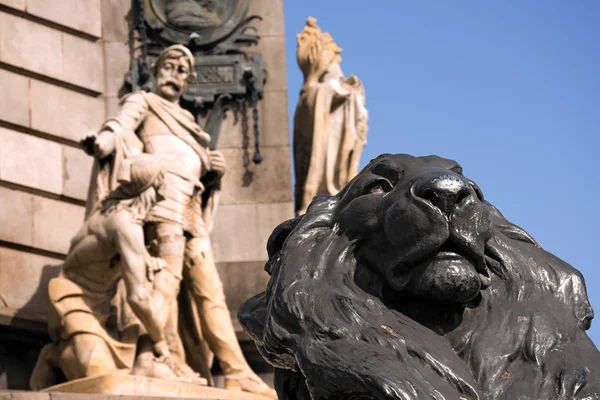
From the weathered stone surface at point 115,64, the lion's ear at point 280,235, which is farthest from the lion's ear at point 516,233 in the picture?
the weathered stone surface at point 115,64

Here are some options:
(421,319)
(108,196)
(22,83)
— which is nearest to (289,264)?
(421,319)

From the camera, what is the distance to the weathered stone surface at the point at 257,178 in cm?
1491

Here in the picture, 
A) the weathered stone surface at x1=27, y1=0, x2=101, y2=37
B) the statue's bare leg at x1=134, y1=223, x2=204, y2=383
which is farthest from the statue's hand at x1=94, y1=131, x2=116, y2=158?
the weathered stone surface at x1=27, y1=0, x2=101, y2=37

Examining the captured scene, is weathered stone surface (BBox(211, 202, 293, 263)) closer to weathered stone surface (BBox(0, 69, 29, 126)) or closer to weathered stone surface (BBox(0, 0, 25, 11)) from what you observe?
weathered stone surface (BBox(0, 69, 29, 126))

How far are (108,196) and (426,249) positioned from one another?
31.8ft

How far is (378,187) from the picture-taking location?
2938 mm

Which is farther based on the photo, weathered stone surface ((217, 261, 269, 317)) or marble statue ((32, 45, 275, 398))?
weathered stone surface ((217, 261, 269, 317))

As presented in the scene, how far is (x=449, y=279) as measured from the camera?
9.04 ft

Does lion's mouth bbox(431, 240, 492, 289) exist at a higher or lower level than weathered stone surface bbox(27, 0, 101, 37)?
lower

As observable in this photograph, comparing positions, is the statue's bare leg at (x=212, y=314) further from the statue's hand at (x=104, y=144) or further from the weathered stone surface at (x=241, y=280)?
the weathered stone surface at (x=241, y=280)

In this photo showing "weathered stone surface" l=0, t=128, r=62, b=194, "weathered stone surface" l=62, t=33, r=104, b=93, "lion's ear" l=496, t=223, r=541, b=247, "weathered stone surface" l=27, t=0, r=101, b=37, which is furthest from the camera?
"weathered stone surface" l=62, t=33, r=104, b=93

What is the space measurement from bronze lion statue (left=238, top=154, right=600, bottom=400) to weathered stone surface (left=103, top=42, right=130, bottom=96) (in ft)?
39.4

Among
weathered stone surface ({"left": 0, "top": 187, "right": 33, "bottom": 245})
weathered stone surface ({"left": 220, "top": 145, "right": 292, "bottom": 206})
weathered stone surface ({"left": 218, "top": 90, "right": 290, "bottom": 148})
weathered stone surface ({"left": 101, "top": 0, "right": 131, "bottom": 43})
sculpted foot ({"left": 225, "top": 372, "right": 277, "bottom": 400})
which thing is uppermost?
weathered stone surface ({"left": 101, "top": 0, "right": 131, "bottom": 43})

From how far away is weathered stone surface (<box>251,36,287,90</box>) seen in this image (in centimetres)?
1524
